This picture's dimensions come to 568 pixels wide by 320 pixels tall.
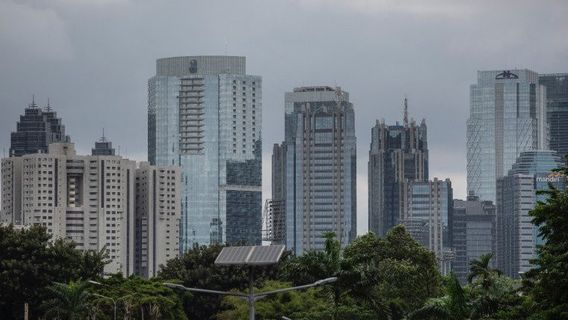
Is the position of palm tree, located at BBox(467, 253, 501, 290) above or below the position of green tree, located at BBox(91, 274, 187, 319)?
above

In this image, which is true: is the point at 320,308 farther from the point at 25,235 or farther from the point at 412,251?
the point at 25,235

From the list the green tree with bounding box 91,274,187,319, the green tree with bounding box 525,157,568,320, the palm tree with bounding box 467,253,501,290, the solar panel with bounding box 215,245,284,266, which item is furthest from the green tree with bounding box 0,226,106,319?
the green tree with bounding box 525,157,568,320

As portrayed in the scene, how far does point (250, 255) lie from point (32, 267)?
225 ft

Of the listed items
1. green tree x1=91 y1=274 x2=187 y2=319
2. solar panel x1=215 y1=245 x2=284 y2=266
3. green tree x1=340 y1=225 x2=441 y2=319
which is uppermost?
solar panel x1=215 y1=245 x2=284 y2=266

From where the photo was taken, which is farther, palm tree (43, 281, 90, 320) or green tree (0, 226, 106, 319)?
green tree (0, 226, 106, 319)

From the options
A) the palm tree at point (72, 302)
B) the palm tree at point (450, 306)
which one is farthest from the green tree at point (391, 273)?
the palm tree at point (72, 302)

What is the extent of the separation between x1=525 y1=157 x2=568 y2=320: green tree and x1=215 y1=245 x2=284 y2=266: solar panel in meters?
12.0

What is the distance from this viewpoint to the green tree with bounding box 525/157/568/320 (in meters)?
83.4

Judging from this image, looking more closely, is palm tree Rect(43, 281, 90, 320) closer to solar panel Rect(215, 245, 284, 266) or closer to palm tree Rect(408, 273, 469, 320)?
palm tree Rect(408, 273, 469, 320)

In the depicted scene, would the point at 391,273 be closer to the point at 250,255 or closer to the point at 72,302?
the point at 72,302

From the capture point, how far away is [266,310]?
144750 mm

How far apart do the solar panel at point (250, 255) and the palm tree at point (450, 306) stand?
1515 centimetres

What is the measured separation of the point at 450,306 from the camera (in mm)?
108562

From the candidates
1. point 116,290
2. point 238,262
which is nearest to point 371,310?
point 116,290
